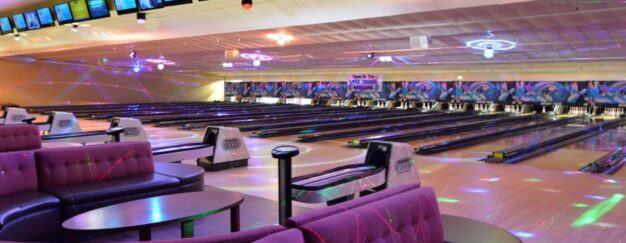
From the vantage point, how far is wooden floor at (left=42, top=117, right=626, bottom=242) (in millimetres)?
3680

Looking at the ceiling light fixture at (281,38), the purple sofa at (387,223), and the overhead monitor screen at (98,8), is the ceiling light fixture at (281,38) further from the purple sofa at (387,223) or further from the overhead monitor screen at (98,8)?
the purple sofa at (387,223)

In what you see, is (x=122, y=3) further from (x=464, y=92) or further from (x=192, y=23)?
(x=464, y=92)

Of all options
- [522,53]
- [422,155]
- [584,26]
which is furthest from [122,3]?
[522,53]

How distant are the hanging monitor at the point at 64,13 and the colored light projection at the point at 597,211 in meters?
7.88

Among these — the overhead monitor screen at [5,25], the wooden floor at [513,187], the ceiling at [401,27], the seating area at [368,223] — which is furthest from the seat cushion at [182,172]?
the overhead monitor screen at [5,25]

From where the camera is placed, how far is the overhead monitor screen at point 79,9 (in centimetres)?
759

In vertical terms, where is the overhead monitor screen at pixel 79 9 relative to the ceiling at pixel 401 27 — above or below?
above

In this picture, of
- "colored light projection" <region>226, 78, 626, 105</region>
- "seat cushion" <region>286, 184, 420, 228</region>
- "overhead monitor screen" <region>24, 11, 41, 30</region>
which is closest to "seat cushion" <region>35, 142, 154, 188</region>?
"seat cushion" <region>286, 184, 420, 228</region>

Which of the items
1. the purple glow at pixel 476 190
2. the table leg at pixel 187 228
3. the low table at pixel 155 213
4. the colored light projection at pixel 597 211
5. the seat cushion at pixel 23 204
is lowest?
the colored light projection at pixel 597 211

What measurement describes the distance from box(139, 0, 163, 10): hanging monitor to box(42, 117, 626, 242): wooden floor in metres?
2.49

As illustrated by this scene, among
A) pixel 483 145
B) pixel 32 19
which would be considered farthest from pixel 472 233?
pixel 32 19

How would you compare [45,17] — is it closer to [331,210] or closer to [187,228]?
[187,228]

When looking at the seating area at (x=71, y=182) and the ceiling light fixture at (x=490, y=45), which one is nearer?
the seating area at (x=71, y=182)

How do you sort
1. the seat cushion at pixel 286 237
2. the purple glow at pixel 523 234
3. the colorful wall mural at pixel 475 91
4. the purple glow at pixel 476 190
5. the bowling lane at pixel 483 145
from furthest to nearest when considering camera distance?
the colorful wall mural at pixel 475 91, the bowling lane at pixel 483 145, the purple glow at pixel 476 190, the purple glow at pixel 523 234, the seat cushion at pixel 286 237
